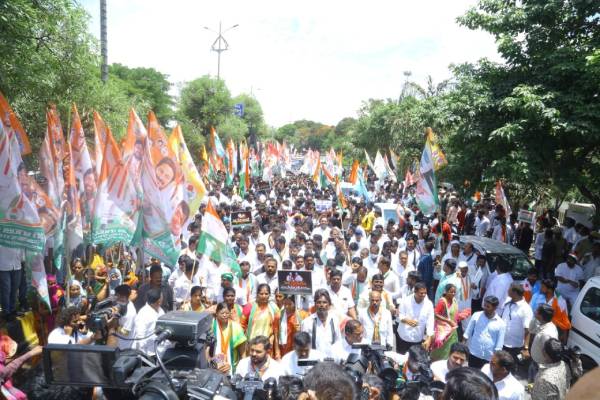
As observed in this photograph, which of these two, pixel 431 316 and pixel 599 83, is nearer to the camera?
pixel 431 316

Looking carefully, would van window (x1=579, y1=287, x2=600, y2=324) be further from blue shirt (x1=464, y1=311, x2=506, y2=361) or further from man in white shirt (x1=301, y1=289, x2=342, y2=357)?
man in white shirt (x1=301, y1=289, x2=342, y2=357)

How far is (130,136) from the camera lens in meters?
7.06

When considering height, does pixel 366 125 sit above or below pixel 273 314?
above

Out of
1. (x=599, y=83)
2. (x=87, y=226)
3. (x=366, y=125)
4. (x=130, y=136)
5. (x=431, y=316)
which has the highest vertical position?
(x=366, y=125)

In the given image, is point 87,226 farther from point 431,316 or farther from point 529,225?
point 529,225

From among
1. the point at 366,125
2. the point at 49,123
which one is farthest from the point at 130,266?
the point at 366,125

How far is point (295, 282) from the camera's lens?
5984 mm

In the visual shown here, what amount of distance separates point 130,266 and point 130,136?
2.87 m

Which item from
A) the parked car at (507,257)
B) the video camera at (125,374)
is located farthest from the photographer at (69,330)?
the parked car at (507,257)

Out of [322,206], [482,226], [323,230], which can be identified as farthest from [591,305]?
[322,206]

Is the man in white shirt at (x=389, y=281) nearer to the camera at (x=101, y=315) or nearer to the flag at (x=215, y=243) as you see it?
the flag at (x=215, y=243)

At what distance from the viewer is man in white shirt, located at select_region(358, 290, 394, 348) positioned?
18.6 ft

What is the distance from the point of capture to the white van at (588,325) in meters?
6.16

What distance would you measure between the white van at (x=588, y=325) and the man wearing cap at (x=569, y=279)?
151 centimetres
